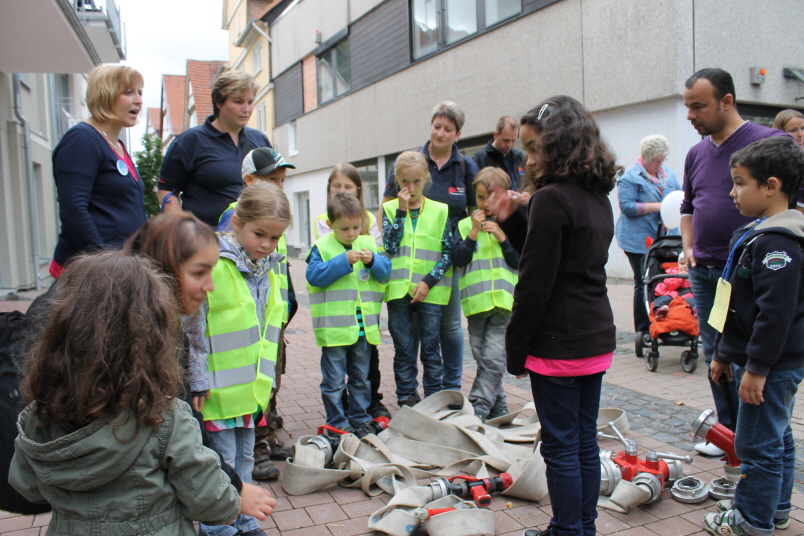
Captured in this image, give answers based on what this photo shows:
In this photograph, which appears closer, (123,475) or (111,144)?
(123,475)

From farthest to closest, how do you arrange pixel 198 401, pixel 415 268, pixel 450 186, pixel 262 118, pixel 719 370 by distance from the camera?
pixel 262 118
pixel 450 186
pixel 415 268
pixel 719 370
pixel 198 401

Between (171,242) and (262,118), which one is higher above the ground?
(262,118)

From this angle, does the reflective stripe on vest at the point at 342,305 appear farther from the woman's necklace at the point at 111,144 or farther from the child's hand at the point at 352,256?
the woman's necklace at the point at 111,144

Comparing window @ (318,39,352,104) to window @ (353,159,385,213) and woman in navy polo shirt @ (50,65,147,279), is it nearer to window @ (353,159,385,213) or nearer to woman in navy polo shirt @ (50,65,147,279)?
window @ (353,159,385,213)

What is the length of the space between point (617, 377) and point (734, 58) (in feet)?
23.4

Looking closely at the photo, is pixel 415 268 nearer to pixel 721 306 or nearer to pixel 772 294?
pixel 721 306

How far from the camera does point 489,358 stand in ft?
13.6

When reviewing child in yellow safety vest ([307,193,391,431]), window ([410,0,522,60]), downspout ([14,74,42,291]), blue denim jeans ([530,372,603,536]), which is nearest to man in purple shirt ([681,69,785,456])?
blue denim jeans ([530,372,603,536])

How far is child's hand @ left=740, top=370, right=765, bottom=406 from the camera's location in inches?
95.8

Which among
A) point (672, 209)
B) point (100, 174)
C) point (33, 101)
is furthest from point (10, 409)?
point (33, 101)

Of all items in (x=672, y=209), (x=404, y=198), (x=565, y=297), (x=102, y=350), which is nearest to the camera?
(x=102, y=350)

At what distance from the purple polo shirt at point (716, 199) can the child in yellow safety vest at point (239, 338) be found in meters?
2.23

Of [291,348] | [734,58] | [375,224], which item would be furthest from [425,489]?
[734,58]

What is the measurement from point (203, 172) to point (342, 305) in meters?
1.15
